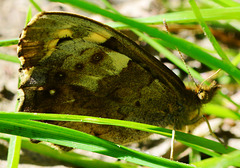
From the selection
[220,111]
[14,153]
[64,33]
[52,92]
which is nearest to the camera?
[14,153]

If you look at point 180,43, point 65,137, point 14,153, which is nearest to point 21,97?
point 14,153

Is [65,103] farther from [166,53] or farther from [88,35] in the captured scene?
[166,53]

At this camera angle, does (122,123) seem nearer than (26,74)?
Yes

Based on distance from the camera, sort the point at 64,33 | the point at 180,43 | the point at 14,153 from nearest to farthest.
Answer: the point at 180,43 < the point at 14,153 < the point at 64,33

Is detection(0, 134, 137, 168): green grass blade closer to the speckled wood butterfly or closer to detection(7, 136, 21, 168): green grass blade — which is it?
the speckled wood butterfly

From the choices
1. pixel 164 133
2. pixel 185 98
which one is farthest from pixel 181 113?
pixel 164 133

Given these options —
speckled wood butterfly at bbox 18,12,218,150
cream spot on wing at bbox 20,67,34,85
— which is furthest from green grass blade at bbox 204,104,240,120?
cream spot on wing at bbox 20,67,34,85

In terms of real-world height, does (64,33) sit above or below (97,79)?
above

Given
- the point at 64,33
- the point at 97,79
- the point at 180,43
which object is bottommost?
the point at 180,43

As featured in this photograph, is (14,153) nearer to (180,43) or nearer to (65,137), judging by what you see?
(65,137)
